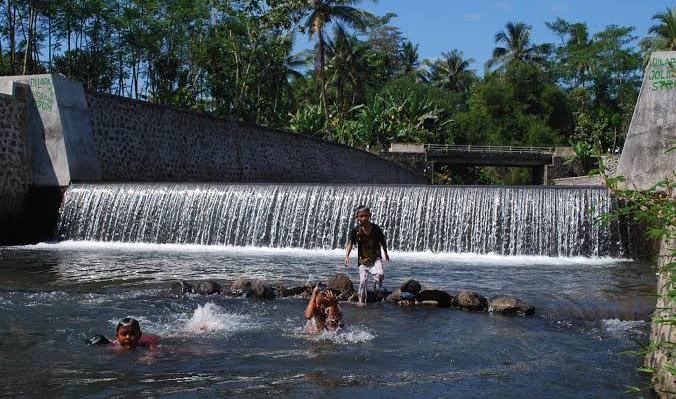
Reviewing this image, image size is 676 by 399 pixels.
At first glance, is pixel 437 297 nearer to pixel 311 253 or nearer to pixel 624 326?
pixel 624 326

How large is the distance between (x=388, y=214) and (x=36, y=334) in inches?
365

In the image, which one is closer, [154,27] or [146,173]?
[146,173]

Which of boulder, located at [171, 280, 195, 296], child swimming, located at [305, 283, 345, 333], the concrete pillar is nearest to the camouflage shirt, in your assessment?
child swimming, located at [305, 283, 345, 333]

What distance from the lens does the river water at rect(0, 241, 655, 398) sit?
477 cm

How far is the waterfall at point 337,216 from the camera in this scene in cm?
1366

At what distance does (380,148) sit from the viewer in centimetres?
4512

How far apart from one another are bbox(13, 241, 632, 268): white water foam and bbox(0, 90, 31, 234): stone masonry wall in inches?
53.6

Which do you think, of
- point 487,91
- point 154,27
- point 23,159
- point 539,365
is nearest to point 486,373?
point 539,365

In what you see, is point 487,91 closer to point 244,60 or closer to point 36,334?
point 244,60

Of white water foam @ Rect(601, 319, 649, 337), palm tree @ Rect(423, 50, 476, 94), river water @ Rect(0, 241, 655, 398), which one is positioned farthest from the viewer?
palm tree @ Rect(423, 50, 476, 94)

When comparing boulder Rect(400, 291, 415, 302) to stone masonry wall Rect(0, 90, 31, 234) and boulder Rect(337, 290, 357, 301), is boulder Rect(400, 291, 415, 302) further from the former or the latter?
stone masonry wall Rect(0, 90, 31, 234)

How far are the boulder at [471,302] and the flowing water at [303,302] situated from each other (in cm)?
26

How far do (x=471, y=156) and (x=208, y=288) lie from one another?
39.2 meters

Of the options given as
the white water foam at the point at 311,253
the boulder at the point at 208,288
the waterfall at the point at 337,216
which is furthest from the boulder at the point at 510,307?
the waterfall at the point at 337,216
